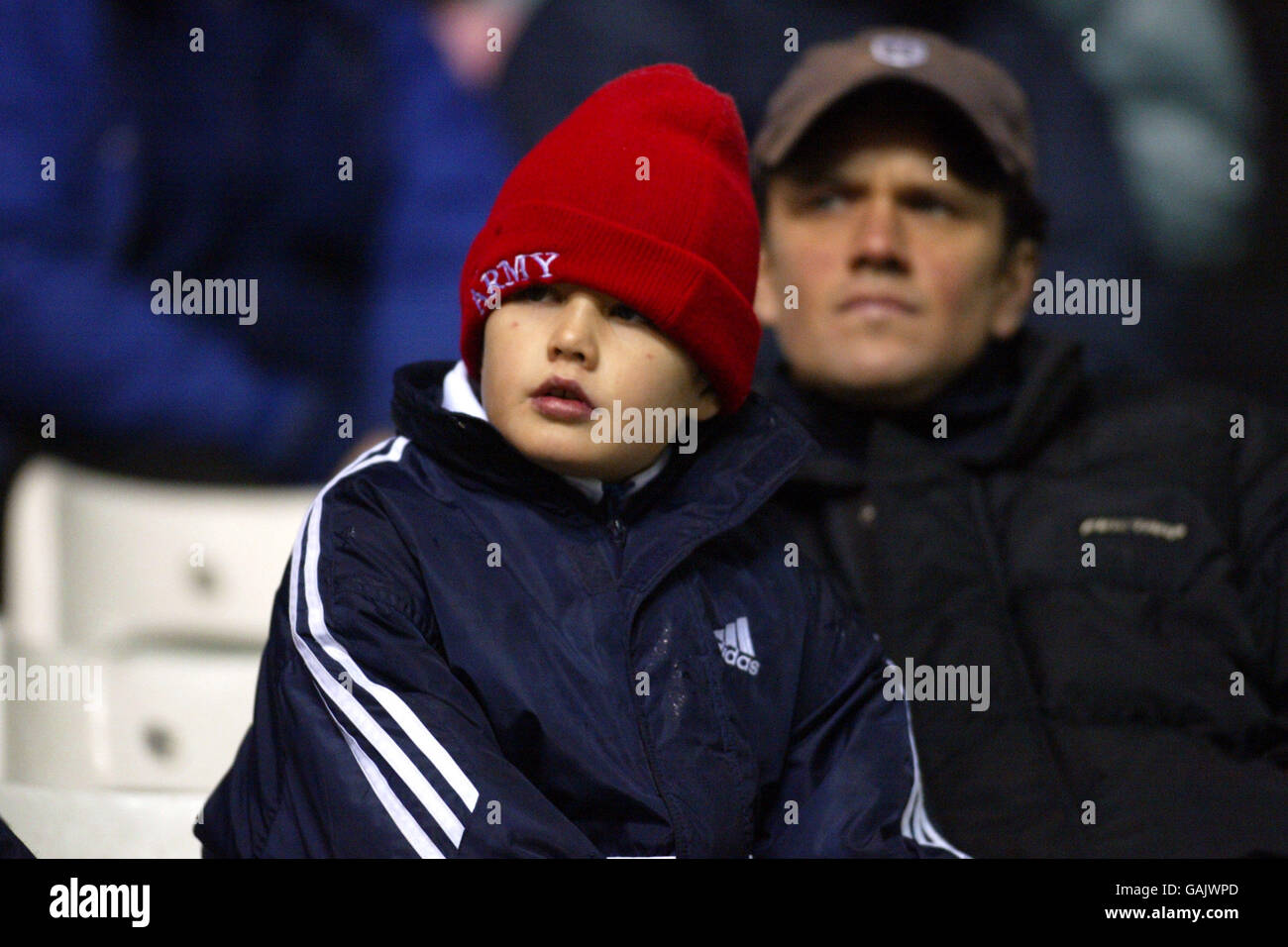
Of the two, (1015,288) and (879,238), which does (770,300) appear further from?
(1015,288)

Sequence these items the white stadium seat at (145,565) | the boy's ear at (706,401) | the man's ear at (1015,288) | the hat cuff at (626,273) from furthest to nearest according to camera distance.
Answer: the white stadium seat at (145,565) → the man's ear at (1015,288) → the boy's ear at (706,401) → the hat cuff at (626,273)

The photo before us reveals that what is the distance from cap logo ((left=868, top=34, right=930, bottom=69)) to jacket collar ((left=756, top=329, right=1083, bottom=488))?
306 millimetres

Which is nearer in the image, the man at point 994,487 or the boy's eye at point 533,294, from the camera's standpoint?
the boy's eye at point 533,294

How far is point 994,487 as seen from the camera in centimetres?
154

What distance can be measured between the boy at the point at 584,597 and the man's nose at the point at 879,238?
0.36 metres

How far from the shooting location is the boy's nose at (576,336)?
102cm

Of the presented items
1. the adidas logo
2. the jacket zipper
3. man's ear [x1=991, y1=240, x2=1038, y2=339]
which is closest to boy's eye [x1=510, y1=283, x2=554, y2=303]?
the jacket zipper

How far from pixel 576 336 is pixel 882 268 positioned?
56cm

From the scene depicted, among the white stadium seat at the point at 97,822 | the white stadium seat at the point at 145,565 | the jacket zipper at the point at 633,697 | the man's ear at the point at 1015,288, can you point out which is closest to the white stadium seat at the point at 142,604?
the white stadium seat at the point at 145,565

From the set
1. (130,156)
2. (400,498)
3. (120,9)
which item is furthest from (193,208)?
(400,498)

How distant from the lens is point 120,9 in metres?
2.06

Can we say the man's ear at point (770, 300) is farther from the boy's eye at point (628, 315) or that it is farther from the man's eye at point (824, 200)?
the boy's eye at point (628, 315)
